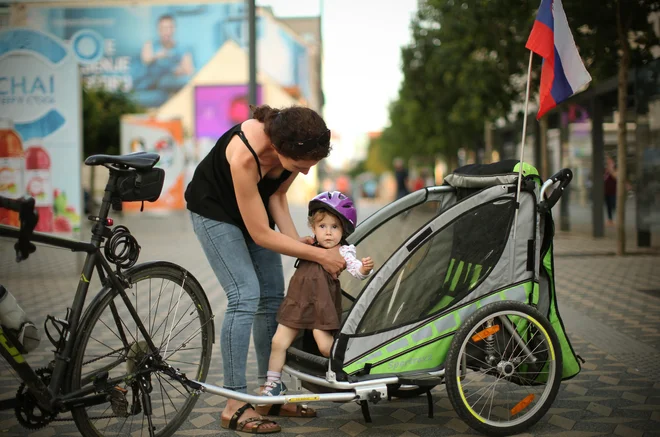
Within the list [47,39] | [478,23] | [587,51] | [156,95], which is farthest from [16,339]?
[156,95]

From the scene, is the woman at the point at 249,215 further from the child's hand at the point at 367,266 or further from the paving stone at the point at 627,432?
the paving stone at the point at 627,432

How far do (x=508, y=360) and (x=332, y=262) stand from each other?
0.97 meters

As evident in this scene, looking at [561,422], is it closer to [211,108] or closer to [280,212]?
[280,212]

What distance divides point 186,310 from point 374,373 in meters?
0.94

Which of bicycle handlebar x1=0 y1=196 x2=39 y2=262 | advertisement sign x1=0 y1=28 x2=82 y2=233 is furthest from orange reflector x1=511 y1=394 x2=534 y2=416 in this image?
advertisement sign x1=0 y1=28 x2=82 y2=233

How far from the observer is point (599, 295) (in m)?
8.00

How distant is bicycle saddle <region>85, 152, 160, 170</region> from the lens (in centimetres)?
328

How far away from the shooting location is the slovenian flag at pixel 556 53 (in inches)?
163

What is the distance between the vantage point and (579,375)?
492 centimetres

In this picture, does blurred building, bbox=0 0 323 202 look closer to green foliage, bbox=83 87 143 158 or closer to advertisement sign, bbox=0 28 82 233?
green foliage, bbox=83 87 143 158

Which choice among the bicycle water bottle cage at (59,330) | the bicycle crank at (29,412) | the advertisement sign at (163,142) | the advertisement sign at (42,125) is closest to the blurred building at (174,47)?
the advertisement sign at (163,142)

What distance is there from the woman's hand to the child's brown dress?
0.03 meters

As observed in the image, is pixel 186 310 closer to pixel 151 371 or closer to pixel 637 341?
pixel 151 371

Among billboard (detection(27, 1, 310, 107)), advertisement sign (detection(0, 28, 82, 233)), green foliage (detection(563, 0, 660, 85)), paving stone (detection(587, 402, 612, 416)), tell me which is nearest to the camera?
paving stone (detection(587, 402, 612, 416))
